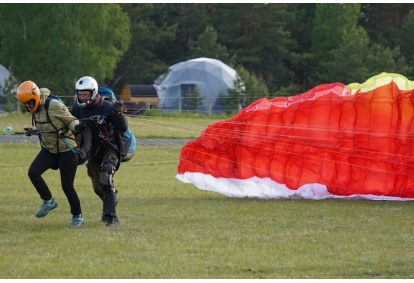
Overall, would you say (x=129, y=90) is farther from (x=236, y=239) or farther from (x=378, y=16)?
(x=236, y=239)

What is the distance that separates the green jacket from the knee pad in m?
0.42

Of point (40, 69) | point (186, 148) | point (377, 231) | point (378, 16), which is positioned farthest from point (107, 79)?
point (377, 231)

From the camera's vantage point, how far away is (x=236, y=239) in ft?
31.1

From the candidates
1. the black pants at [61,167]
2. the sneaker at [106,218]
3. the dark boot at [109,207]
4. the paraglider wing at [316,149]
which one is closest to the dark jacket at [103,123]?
the black pants at [61,167]

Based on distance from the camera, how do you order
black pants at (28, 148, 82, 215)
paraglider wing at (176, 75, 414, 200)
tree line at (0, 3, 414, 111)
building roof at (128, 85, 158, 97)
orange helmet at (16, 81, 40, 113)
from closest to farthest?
orange helmet at (16, 81, 40, 113), black pants at (28, 148, 82, 215), paraglider wing at (176, 75, 414, 200), tree line at (0, 3, 414, 111), building roof at (128, 85, 158, 97)

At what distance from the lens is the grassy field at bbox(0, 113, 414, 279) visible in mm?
7789

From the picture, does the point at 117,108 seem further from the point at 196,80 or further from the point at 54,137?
the point at 196,80

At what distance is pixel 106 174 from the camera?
10.5 m

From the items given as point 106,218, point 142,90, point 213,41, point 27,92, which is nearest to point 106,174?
point 106,218

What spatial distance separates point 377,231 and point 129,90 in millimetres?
43268

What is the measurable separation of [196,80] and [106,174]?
41.3 metres

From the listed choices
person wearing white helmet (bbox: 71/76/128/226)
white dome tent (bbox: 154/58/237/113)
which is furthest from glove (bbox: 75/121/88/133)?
white dome tent (bbox: 154/58/237/113)

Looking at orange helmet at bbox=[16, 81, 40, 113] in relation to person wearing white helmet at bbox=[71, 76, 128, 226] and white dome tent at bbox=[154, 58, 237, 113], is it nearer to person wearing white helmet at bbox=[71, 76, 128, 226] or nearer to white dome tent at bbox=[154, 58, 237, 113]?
person wearing white helmet at bbox=[71, 76, 128, 226]

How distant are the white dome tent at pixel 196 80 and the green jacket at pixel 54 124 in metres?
38.5
